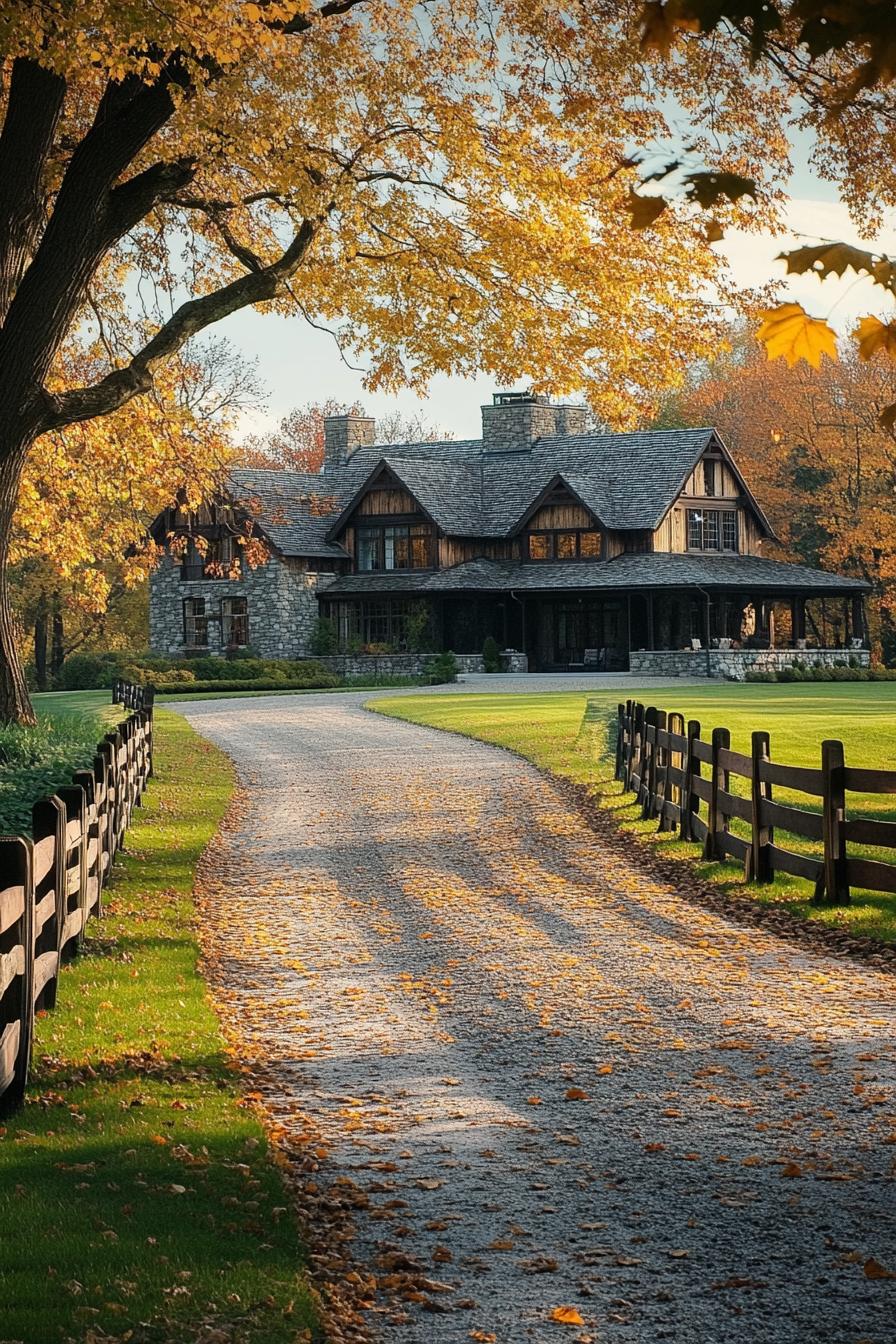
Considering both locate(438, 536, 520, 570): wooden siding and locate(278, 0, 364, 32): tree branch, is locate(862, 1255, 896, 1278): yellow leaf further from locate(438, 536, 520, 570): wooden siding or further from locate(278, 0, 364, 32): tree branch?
locate(438, 536, 520, 570): wooden siding

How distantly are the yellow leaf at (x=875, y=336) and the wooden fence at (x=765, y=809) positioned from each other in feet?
25.0

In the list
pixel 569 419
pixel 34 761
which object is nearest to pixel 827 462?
pixel 569 419

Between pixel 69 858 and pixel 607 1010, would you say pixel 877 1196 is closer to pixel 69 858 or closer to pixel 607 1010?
pixel 607 1010

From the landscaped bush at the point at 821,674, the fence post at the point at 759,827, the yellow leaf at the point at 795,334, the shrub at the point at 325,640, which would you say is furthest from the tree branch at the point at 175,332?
the shrub at the point at 325,640

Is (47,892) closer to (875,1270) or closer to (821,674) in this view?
(875,1270)

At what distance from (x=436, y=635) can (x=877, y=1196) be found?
185 feet

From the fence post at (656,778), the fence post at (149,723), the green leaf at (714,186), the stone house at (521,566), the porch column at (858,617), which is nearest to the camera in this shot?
the green leaf at (714,186)

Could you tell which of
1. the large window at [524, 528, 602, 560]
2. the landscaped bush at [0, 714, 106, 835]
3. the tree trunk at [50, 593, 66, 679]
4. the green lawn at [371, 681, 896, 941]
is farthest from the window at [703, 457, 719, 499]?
the landscaped bush at [0, 714, 106, 835]

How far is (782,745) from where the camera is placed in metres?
27.0

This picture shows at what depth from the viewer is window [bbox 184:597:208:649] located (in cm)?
6531

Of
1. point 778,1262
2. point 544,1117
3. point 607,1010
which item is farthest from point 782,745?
point 778,1262

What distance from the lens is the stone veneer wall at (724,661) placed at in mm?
56094

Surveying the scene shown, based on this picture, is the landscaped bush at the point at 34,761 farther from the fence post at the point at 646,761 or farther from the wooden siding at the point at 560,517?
the wooden siding at the point at 560,517

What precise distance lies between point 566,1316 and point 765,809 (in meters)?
9.18
